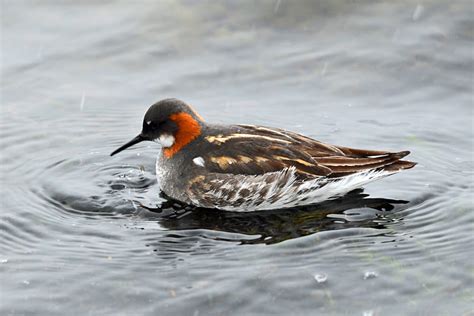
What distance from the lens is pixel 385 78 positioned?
12891 millimetres

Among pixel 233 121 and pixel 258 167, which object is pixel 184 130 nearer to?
pixel 258 167

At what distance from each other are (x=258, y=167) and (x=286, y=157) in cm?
33

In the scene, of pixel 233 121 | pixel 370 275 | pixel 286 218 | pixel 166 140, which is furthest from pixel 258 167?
pixel 233 121

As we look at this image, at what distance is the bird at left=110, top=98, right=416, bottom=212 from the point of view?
31.2 ft

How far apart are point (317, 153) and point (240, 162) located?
0.86 metres

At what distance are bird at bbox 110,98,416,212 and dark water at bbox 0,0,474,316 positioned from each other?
217 mm

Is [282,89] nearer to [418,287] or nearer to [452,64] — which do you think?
[452,64]

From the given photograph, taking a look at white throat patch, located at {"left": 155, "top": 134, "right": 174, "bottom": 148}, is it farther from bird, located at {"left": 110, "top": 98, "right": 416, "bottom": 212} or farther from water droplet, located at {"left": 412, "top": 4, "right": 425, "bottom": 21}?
water droplet, located at {"left": 412, "top": 4, "right": 425, "bottom": 21}

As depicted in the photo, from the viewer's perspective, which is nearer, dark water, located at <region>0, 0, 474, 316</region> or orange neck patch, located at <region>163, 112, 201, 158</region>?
dark water, located at <region>0, 0, 474, 316</region>

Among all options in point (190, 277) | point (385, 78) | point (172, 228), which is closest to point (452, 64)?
point (385, 78)

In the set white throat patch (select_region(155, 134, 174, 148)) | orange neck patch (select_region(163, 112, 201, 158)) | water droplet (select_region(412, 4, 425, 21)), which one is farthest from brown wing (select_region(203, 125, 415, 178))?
water droplet (select_region(412, 4, 425, 21))

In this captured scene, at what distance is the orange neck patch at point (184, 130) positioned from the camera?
32.8 ft

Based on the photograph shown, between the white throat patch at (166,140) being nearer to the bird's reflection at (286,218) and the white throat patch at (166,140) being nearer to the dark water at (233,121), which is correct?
the dark water at (233,121)

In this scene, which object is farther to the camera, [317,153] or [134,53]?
[134,53]
